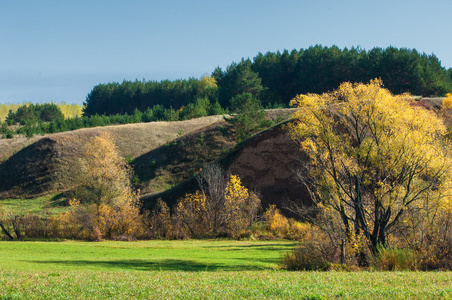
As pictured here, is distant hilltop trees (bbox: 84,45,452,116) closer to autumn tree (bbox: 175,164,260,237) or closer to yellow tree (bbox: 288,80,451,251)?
autumn tree (bbox: 175,164,260,237)

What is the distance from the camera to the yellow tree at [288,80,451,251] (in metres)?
24.1

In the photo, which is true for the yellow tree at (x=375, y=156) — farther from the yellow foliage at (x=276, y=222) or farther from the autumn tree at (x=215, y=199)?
the autumn tree at (x=215, y=199)

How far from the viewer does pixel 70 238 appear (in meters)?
44.9

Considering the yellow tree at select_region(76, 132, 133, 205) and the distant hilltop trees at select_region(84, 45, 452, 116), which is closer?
the yellow tree at select_region(76, 132, 133, 205)

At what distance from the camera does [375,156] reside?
25016 millimetres

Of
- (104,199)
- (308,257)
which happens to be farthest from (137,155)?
(308,257)

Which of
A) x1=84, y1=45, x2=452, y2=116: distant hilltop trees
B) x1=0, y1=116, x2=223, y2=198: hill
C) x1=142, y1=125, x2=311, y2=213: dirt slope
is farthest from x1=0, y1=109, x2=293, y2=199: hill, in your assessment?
x1=84, y1=45, x2=452, y2=116: distant hilltop trees

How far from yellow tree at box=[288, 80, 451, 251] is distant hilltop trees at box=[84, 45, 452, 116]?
222 ft

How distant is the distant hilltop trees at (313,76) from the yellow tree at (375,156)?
222ft

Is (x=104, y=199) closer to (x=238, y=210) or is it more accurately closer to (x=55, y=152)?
(x=238, y=210)

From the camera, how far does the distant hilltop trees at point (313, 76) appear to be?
9000cm

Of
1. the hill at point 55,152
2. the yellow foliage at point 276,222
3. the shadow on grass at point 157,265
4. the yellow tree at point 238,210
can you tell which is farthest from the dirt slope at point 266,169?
the hill at point 55,152

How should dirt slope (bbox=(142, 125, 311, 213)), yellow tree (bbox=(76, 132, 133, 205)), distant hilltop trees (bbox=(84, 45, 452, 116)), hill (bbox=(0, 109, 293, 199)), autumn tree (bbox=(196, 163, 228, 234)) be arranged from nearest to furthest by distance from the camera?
autumn tree (bbox=(196, 163, 228, 234)) < yellow tree (bbox=(76, 132, 133, 205)) < dirt slope (bbox=(142, 125, 311, 213)) < hill (bbox=(0, 109, 293, 199)) < distant hilltop trees (bbox=(84, 45, 452, 116))

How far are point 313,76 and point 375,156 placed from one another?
79990 mm
